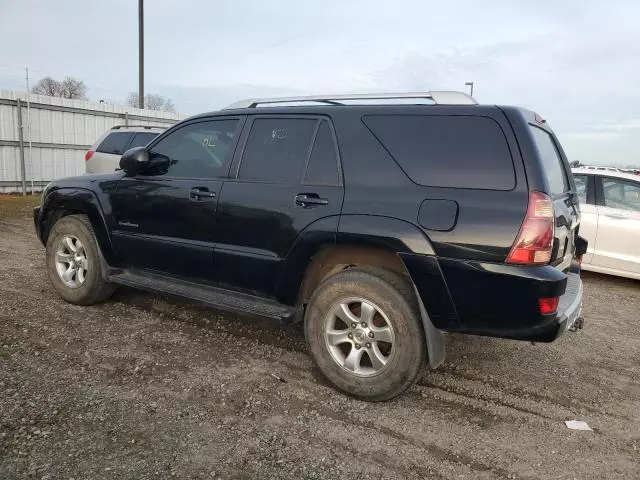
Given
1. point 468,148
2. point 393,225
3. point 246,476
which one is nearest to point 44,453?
point 246,476

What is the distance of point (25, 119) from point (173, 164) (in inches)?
454

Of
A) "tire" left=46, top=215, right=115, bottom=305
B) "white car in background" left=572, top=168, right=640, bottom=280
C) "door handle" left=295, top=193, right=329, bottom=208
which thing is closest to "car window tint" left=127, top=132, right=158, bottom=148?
"tire" left=46, top=215, right=115, bottom=305

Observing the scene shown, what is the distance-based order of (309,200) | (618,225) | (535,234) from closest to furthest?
1. (535,234)
2. (309,200)
3. (618,225)

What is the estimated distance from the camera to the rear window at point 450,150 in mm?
2914

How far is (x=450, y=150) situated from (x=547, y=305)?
1.04 metres

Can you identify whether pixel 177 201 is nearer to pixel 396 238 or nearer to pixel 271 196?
pixel 271 196

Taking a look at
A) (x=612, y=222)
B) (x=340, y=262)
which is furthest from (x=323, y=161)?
(x=612, y=222)

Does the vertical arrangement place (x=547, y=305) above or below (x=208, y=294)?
above

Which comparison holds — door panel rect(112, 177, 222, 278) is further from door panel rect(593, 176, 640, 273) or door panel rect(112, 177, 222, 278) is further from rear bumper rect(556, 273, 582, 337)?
door panel rect(593, 176, 640, 273)

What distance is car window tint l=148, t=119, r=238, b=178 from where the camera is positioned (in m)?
3.96

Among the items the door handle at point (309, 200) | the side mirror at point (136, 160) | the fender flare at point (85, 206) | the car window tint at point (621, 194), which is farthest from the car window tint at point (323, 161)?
the car window tint at point (621, 194)

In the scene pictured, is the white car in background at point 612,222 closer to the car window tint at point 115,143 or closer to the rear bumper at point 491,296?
the rear bumper at point 491,296

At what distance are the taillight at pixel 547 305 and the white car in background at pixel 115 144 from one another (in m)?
8.29

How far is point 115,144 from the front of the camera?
32.3ft
